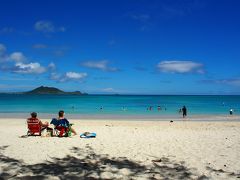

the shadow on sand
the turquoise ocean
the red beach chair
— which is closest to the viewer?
the shadow on sand

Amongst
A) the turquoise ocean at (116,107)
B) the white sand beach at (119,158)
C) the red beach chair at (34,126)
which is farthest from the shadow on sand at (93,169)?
the turquoise ocean at (116,107)

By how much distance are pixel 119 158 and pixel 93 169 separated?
1.49 meters

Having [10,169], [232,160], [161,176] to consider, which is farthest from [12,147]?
[232,160]

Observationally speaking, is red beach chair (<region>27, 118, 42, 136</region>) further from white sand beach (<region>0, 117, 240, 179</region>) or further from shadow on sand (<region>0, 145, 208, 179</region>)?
shadow on sand (<region>0, 145, 208, 179</region>)

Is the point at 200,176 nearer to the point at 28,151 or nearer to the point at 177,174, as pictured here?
the point at 177,174

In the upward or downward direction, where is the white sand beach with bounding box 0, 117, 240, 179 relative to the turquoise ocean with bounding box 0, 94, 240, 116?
downward

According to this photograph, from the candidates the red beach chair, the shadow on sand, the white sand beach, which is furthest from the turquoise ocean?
the shadow on sand

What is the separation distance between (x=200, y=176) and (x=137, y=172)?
60.5 inches

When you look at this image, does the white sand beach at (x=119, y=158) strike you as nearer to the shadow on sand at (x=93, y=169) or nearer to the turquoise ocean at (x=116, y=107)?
the shadow on sand at (x=93, y=169)

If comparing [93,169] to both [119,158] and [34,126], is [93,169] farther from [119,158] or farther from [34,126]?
[34,126]

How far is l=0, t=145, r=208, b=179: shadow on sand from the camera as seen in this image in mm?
7309

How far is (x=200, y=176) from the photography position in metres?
7.40

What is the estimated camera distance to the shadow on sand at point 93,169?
7.31 meters

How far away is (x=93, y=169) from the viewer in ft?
26.0
